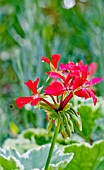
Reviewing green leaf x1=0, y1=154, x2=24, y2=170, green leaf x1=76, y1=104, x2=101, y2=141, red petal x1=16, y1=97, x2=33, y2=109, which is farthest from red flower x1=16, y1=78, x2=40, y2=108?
green leaf x1=76, y1=104, x2=101, y2=141

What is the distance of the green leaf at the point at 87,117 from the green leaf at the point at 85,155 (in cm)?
18

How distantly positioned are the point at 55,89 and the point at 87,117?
40cm

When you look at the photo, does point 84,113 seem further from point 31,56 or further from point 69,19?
point 69,19

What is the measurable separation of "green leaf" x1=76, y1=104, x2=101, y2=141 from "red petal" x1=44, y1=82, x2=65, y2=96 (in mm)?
387

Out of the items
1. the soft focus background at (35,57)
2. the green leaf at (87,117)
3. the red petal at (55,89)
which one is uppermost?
the soft focus background at (35,57)

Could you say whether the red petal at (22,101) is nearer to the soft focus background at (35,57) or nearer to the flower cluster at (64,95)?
the flower cluster at (64,95)

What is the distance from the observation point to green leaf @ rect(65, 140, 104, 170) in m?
0.87

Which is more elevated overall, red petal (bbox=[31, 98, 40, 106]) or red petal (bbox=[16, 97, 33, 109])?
red petal (bbox=[16, 97, 33, 109])

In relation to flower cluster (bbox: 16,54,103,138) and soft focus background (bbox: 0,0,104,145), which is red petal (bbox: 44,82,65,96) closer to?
flower cluster (bbox: 16,54,103,138)

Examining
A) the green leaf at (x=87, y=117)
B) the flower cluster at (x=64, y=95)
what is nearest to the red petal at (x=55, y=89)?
the flower cluster at (x=64, y=95)

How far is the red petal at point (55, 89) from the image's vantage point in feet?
2.20

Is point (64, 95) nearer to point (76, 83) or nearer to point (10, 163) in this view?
point (76, 83)

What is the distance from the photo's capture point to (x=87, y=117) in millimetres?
1063

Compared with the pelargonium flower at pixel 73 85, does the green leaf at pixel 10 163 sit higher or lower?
lower
